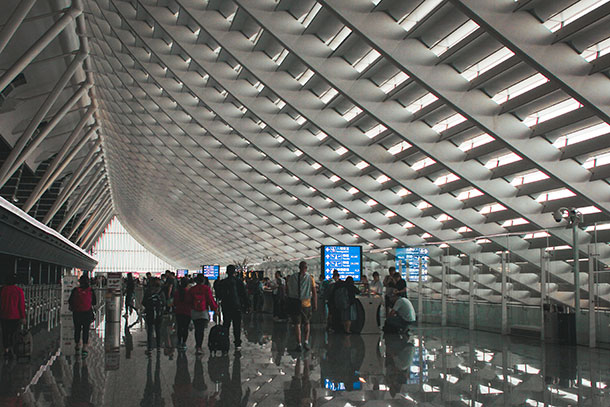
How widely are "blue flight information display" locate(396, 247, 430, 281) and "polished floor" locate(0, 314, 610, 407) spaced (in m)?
6.19

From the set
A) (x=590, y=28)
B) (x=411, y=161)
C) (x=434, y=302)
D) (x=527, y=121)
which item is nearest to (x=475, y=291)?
(x=434, y=302)

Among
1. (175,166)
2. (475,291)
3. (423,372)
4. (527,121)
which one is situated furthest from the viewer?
(175,166)

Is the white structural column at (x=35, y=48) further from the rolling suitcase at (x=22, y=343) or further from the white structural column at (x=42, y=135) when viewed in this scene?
the rolling suitcase at (x=22, y=343)

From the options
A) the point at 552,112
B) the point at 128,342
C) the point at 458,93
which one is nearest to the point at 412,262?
the point at 552,112

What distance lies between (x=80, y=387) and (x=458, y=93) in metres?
9.74

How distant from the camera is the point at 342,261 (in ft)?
57.3

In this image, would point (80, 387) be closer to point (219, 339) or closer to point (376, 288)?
point (219, 339)

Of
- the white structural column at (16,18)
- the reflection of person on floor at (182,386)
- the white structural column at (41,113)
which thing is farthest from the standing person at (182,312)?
the white structural column at (41,113)

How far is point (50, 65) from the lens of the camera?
22422 millimetres

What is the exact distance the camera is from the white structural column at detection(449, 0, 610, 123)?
1042 cm

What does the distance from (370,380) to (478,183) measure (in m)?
11.2

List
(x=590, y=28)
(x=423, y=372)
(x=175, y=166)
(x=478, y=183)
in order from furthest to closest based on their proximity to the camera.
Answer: (x=175, y=166)
(x=478, y=183)
(x=590, y=28)
(x=423, y=372)

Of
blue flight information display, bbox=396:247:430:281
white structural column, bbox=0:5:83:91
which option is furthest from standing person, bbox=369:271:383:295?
white structural column, bbox=0:5:83:91

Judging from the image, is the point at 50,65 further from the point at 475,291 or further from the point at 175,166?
the point at 475,291
